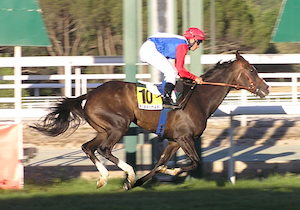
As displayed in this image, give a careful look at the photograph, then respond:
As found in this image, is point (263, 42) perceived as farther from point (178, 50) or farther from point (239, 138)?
point (178, 50)

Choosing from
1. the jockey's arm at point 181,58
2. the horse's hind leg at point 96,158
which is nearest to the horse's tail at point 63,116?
the horse's hind leg at point 96,158

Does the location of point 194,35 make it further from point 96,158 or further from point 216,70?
point 96,158

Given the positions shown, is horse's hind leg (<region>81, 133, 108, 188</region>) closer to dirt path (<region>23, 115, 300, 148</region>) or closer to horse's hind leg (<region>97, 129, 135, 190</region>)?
horse's hind leg (<region>97, 129, 135, 190</region>)

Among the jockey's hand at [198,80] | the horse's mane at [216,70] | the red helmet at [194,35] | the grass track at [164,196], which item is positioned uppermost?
the red helmet at [194,35]

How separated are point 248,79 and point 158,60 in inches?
42.1

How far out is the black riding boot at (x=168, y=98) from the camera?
743 centimetres

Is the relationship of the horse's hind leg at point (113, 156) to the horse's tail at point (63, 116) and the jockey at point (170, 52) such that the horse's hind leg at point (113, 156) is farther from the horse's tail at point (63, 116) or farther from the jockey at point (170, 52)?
the jockey at point (170, 52)

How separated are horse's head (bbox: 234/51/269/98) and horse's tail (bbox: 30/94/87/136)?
1.70 m

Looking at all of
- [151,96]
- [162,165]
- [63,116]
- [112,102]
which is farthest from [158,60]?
[63,116]

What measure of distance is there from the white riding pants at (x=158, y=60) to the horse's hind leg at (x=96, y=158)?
913 millimetres

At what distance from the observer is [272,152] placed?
33.6 feet

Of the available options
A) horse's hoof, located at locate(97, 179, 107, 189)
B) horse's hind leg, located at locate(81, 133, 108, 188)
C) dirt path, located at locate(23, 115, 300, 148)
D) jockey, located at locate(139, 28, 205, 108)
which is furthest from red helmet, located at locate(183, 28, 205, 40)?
dirt path, located at locate(23, 115, 300, 148)

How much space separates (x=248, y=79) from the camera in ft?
25.8

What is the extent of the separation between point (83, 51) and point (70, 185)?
21.4m
